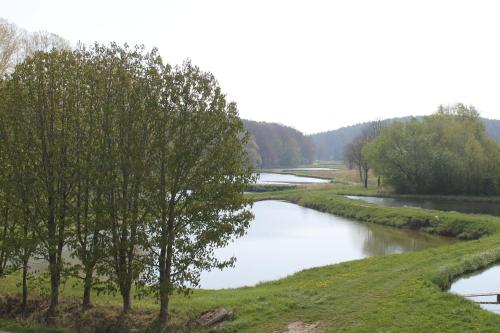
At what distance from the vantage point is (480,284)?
69.4 ft

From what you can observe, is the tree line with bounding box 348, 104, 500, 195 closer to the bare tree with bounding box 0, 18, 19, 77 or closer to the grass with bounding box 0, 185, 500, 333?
the grass with bounding box 0, 185, 500, 333

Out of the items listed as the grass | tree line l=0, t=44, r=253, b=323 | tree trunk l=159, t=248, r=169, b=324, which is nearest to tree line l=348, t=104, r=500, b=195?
the grass

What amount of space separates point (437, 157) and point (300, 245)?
140 ft

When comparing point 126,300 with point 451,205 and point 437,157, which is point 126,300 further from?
point 437,157

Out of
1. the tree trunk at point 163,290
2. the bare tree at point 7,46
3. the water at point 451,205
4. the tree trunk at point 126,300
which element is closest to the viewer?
the tree trunk at point 163,290

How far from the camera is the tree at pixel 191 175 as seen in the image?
17.6m

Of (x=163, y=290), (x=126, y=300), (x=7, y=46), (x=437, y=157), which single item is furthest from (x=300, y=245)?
(x=437, y=157)

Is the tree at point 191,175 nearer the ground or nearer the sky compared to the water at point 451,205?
nearer the sky

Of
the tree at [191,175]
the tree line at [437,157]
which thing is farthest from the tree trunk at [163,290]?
the tree line at [437,157]

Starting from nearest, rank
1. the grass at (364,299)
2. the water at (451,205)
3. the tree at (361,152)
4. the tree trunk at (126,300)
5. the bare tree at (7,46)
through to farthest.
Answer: the grass at (364,299) → the tree trunk at (126,300) → the bare tree at (7,46) → the water at (451,205) → the tree at (361,152)

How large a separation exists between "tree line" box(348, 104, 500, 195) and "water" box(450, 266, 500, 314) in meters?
51.4

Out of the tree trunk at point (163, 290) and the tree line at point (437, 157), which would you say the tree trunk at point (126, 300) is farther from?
the tree line at point (437, 157)

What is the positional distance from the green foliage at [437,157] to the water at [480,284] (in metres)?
51.4

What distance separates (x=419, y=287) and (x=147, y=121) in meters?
12.4
